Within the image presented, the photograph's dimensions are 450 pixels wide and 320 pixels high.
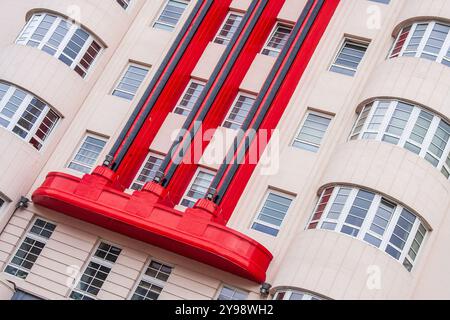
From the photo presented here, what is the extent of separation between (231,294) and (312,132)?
23.5 ft

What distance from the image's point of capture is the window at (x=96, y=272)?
2789 cm

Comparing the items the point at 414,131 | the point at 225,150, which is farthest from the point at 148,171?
the point at 414,131

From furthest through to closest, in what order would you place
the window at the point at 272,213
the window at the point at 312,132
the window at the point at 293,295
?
1. the window at the point at 312,132
2. the window at the point at 272,213
3. the window at the point at 293,295

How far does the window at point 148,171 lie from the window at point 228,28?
6.10m

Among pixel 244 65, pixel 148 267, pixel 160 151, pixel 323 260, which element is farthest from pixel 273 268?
pixel 244 65

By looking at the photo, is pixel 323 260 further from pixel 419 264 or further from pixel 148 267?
pixel 148 267

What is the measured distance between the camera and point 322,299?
79.2ft

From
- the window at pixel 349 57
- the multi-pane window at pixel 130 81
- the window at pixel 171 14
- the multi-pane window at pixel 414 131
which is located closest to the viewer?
the multi-pane window at pixel 414 131

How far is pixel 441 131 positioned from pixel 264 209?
703 cm

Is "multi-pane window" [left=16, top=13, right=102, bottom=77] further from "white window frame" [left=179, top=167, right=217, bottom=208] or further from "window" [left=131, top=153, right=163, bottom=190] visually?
"white window frame" [left=179, top=167, right=217, bottom=208]

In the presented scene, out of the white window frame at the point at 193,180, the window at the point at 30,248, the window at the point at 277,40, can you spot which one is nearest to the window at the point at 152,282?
the white window frame at the point at 193,180

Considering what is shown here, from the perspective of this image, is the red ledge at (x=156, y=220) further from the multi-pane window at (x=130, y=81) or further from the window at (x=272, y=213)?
the multi-pane window at (x=130, y=81)

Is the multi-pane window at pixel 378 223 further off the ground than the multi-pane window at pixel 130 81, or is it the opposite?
the multi-pane window at pixel 130 81

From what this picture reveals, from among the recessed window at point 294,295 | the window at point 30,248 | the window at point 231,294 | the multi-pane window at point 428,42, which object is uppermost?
the multi-pane window at point 428,42
